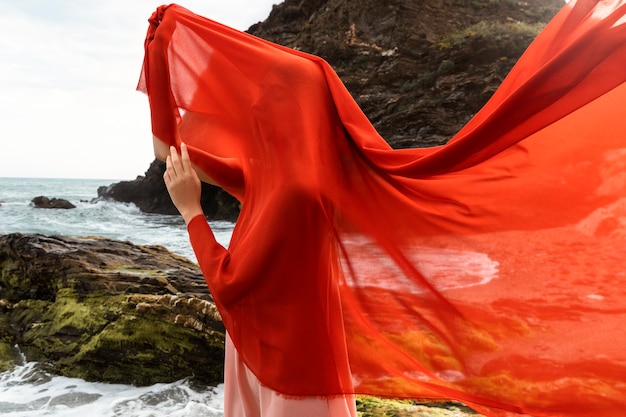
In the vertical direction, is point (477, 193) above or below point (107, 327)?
above

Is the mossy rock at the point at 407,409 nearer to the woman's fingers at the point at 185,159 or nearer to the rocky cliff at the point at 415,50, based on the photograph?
the woman's fingers at the point at 185,159

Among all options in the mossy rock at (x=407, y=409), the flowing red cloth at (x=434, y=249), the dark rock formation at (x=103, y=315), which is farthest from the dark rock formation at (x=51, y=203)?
the flowing red cloth at (x=434, y=249)

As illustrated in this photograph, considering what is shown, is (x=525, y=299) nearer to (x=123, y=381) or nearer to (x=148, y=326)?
(x=148, y=326)

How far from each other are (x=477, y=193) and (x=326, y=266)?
49 centimetres

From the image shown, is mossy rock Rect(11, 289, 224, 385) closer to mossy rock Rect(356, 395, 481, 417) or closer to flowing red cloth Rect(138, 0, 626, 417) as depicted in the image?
mossy rock Rect(356, 395, 481, 417)

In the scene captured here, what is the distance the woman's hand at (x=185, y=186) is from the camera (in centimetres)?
155

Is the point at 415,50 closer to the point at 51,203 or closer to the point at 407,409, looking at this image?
the point at 407,409

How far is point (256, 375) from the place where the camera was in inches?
57.4

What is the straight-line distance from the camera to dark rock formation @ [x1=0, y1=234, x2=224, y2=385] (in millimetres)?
3803

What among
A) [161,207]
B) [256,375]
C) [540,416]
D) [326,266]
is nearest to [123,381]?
[256,375]

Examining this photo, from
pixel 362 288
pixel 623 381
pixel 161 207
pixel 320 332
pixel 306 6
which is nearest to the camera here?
pixel 623 381

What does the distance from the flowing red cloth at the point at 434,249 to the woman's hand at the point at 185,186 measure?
0.20ft

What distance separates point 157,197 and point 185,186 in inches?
1094

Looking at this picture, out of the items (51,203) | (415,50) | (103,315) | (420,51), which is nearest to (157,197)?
(51,203)
